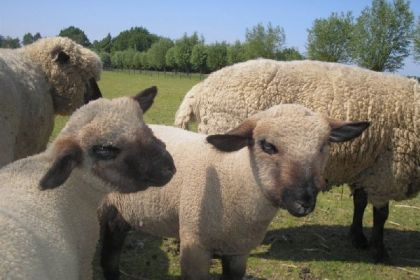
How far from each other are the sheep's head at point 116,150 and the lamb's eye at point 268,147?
2.51 feet

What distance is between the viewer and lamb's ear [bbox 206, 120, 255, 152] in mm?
3133

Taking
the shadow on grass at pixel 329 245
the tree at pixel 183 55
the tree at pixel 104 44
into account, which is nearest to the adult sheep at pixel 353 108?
the shadow on grass at pixel 329 245

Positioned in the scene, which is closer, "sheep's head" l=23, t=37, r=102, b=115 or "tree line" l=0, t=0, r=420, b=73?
"sheep's head" l=23, t=37, r=102, b=115

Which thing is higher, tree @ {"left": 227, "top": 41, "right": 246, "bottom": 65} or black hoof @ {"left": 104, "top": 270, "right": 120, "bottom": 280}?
tree @ {"left": 227, "top": 41, "right": 246, "bottom": 65}

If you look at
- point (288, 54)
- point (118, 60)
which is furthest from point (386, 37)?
point (118, 60)

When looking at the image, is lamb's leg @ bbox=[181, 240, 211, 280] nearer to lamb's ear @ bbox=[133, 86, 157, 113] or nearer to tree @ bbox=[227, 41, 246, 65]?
lamb's ear @ bbox=[133, 86, 157, 113]

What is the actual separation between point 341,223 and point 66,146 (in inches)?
216

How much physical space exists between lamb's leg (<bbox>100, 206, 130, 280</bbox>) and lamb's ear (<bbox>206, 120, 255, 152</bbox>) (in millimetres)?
1475

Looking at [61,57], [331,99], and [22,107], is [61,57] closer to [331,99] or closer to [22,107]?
[22,107]

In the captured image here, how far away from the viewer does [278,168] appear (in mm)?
3002

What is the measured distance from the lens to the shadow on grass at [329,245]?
562cm

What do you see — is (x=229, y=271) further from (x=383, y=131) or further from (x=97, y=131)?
(x=383, y=131)

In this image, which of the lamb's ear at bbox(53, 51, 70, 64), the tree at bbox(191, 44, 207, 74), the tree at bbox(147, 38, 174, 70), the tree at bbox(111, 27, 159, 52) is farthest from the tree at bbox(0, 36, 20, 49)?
the tree at bbox(111, 27, 159, 52)

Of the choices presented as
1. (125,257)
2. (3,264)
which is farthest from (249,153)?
(125,257)
